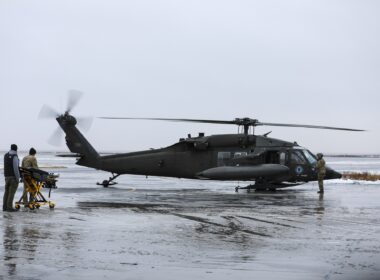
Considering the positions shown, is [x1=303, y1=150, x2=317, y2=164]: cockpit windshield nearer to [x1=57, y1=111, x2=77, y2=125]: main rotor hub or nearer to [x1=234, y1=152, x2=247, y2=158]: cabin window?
[x1=234, y1=152, x2=247, y2=158]: cabin window

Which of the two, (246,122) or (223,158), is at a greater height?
(246,122)

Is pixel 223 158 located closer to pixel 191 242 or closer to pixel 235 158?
pixel 235 158

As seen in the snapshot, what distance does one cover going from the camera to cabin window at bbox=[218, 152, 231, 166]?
24.5 meters

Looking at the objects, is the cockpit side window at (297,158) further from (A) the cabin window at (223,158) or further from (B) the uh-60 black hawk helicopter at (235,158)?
(A) the cabin window at (223,158)

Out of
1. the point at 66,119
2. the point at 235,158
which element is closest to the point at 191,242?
the point at 235,158

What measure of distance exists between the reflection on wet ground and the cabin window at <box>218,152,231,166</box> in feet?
25.4

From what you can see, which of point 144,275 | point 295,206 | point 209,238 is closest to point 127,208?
point 295,206

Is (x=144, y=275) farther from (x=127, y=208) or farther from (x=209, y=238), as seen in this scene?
(x=127, y=208)

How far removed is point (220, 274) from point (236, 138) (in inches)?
685

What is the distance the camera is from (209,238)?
1030 cm

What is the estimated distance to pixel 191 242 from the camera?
9820mm

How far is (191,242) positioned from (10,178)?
7.34m

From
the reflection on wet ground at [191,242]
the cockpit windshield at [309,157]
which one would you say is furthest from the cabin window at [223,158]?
the reflection on wet ground at [191,242]

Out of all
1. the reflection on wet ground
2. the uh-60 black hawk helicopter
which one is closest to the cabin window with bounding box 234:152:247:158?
the uh-60 black hawk helicopter
